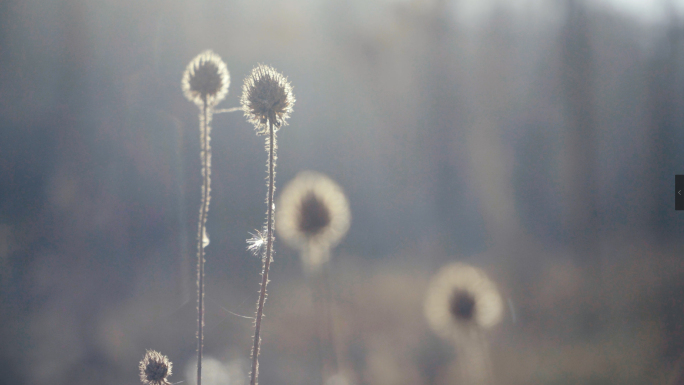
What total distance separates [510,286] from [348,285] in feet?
8.74

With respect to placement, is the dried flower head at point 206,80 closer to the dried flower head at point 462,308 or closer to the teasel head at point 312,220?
the teasel head at point 312,220

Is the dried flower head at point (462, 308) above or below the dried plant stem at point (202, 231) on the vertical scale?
below

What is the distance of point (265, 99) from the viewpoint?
142 cm

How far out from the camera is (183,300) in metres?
4.11

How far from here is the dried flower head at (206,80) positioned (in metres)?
1.36

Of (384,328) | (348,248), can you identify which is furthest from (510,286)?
(348,248)

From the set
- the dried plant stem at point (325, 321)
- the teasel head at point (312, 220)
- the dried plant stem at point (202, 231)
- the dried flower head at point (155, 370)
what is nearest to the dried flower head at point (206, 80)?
the dried plant stem at point (202, 231)

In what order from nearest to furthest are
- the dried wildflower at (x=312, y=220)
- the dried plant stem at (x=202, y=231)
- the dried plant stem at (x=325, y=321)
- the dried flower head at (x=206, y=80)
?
the dried plant stem at (x=202, y=231)
the dried flower head at (x=206, y=80)
the dried wildflower at (x=312, y=220)
the dried plant stem at (x=325, y=321)

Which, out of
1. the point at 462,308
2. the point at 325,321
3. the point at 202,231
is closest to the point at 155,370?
the point at 202,231

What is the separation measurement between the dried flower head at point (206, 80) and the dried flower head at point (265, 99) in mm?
96

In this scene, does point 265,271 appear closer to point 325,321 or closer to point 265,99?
point 265,99

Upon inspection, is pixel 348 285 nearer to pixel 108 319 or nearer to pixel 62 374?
pixel 108 319

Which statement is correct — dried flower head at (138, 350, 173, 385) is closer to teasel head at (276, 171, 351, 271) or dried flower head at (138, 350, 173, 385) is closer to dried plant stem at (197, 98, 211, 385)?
dried plant stem at (197, 98, 211, 385)

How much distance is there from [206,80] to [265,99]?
0.22 meters
